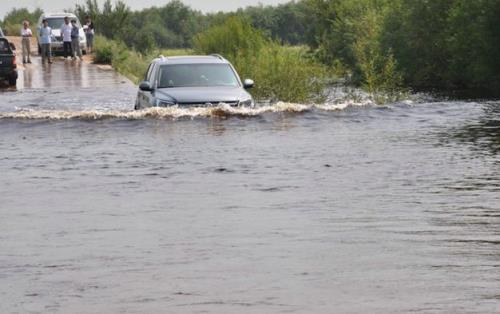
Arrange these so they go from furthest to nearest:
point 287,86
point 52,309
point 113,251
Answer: point 287,86 → point 113,251 → point 52,309

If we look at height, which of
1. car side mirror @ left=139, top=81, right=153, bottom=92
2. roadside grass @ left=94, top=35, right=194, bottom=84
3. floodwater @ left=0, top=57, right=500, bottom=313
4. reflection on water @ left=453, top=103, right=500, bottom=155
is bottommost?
roadside grass @ left=94, top=35, right=194, bottom=84

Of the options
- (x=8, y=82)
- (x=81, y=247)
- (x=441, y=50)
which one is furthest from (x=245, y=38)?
(x=81, y=247)

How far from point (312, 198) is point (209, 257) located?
3990mm

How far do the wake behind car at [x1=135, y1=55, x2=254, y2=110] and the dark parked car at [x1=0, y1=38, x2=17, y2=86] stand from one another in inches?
685

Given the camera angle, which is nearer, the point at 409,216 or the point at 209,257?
the point at 209,257

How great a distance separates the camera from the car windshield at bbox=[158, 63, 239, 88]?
2472 cm

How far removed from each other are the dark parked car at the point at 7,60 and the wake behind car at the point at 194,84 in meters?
17.4

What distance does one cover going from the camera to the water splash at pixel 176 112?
80.3ft

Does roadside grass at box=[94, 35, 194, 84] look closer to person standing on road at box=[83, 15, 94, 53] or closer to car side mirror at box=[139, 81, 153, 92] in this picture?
person standing on road at box=[83, 15, 94, 53]

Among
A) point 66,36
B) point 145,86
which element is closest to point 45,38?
point 66,36

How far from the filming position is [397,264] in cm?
1105

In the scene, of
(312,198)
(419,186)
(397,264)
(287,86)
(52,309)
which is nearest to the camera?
(52,309)

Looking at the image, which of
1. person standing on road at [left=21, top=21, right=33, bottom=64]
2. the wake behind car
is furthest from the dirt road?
the wake behind car

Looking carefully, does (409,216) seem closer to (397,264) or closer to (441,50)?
(397,264)
